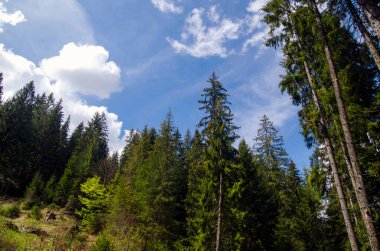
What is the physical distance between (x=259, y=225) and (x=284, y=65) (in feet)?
51.6

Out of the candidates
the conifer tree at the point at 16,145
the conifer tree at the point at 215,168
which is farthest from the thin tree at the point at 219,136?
the conifer tree at the point at 16,145

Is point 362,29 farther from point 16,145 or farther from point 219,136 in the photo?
point 16,145

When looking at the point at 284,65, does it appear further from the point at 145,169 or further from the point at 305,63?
the point at 145,169

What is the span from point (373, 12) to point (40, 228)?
1145 inches

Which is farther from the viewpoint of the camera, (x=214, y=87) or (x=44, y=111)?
(x=44, y=111)

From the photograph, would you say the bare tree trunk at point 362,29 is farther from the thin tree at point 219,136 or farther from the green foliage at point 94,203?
the green foliage at point 94,203

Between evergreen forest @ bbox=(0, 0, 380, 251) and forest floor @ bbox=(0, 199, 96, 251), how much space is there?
17 centimetres

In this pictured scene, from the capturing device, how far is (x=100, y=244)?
1445 cm

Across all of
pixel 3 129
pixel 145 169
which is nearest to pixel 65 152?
pixel 3 129

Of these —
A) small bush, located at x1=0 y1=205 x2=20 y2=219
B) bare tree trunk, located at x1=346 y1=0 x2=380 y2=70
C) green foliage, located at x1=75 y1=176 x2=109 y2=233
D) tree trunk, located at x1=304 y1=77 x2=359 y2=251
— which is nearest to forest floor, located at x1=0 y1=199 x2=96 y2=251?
small bush, located at x1=0 y1=205 x2=20 y2=219

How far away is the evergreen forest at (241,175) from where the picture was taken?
35.4ft

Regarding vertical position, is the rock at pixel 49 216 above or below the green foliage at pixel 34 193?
below

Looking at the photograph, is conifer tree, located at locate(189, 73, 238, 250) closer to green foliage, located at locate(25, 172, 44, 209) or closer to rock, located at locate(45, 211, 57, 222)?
rock, located at locate(45, 211, 57, 222)

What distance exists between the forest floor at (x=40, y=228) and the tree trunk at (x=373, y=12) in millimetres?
16934
